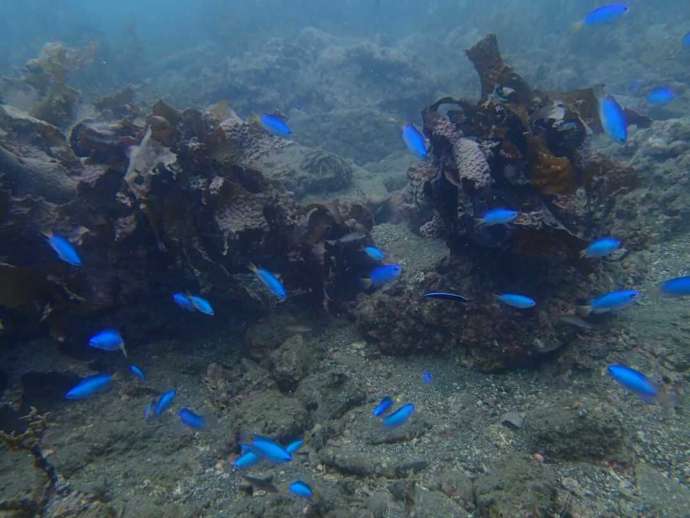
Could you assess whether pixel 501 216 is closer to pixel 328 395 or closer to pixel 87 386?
pixel 328 395

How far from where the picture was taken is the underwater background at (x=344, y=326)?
3.57 m

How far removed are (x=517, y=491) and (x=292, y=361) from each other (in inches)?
106

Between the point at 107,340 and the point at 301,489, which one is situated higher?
the point at 107,340

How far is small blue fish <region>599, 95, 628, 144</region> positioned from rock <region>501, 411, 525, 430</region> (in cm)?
327

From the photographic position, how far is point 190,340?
540cm

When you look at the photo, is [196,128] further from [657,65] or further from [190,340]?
[657,65]

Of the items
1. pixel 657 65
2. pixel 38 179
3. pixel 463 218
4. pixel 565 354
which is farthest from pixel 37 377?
pixel 657 65

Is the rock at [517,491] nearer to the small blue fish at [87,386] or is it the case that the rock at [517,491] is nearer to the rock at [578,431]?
the rock at [578,431]

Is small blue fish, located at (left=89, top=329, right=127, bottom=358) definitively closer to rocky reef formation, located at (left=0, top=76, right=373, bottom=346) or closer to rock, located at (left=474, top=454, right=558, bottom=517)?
rocky reef formation, located at (left=0, top=76, right=373, bottom=346)

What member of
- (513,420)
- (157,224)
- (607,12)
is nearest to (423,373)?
(513,420)

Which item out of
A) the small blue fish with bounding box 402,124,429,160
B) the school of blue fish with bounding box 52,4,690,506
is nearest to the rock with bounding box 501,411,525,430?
the school of blue fish with bounding box 52,4,690,506

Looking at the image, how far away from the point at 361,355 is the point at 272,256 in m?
1.77

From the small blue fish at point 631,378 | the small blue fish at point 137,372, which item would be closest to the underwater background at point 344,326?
the small blue fish at point 631,378

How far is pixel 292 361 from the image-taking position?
15.8 ft
